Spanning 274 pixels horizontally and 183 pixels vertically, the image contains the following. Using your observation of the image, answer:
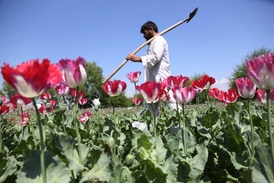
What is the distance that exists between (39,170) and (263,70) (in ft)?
2.67

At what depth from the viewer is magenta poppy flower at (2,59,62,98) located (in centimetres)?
69

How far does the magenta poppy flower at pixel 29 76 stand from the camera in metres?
0.69

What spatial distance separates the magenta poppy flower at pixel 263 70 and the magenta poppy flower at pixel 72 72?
2.05 ft

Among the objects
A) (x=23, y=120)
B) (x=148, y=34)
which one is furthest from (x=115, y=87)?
(x=148, y=34)

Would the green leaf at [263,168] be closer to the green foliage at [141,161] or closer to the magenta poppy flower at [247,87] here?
the green foliage at [141,161]

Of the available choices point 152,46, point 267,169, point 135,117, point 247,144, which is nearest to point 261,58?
point 267,169

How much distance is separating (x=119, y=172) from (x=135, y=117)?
2.18m

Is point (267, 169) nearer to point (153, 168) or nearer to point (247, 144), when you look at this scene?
point (153, 168)

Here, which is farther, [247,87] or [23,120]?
[23,120]

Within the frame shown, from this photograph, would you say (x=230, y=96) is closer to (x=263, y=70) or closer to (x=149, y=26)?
(x=263, y=70)

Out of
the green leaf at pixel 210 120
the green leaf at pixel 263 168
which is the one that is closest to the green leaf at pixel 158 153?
the green leaf at pixel 263 168

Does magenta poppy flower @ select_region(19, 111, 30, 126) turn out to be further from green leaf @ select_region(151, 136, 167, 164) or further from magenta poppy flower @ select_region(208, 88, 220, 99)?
magenta poppy flower @ select_region(208, 88, 220, 99)

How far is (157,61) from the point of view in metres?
3.92

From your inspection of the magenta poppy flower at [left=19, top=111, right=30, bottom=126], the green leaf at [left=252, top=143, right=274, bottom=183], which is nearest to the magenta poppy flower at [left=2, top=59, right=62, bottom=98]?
the green leaf at [left=252, top=143, right=274, bottom=183]
